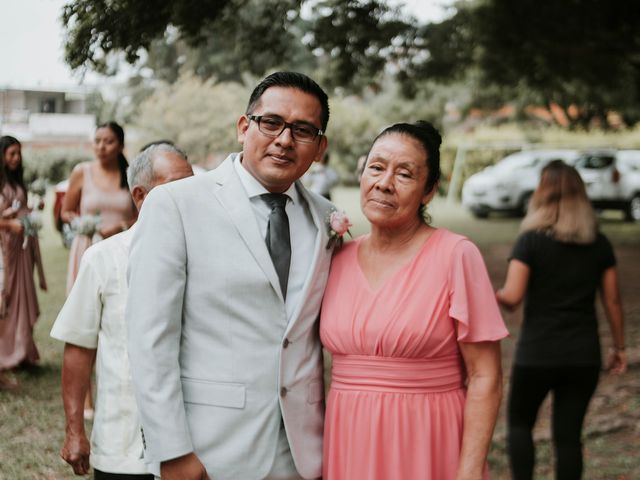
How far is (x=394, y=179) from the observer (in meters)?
2.88

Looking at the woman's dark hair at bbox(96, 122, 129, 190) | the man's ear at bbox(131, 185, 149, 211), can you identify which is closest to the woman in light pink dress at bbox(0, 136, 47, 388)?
the woman's dark hair at bbox(96, 122, 129, 190)

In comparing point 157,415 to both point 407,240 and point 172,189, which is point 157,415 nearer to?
point 172,189

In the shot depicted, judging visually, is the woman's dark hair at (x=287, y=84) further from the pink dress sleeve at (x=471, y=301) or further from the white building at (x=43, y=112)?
the white building at (x=43, y=112)

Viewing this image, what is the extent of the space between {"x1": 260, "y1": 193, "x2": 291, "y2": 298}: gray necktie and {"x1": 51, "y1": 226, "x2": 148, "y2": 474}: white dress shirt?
0.61 metres

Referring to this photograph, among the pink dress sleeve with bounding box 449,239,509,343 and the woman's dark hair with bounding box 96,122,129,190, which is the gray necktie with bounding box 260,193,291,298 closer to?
the pink dress sleeve with bounding box 449,239,509,343

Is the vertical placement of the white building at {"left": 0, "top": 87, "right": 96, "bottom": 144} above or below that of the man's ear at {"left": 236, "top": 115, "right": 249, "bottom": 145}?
above

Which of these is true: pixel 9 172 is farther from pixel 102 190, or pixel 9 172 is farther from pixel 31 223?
pixel 102 190

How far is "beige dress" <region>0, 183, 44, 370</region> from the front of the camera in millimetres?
6867

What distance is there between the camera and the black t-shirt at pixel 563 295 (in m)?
4.51

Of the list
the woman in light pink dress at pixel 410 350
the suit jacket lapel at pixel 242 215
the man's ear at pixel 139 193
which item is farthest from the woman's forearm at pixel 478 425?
the man's ear at pixel 139 193

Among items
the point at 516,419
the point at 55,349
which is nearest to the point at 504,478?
the point at 516,419

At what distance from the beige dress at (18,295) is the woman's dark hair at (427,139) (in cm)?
481

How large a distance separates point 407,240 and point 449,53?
11.7 metres

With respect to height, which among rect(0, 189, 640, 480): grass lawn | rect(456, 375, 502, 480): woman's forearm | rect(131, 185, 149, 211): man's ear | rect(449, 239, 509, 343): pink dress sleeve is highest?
rect(131, 185, 149, 211): man's ear
